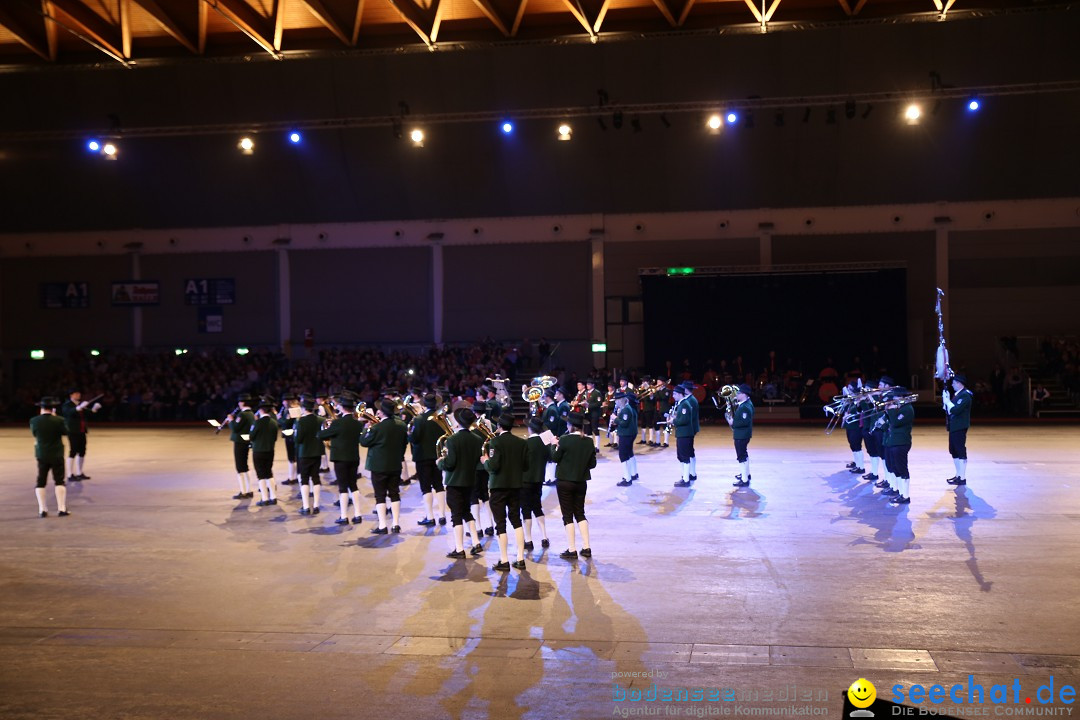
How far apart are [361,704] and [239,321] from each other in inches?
1321

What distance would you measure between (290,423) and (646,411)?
10831 millimetres

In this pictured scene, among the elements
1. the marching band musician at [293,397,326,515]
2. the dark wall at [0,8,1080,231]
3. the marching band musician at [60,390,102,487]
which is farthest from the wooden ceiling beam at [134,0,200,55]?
the marching band musician at [293,397,326,515]

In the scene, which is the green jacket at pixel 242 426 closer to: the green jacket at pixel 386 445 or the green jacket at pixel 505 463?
the green jacket at pixel 386 445

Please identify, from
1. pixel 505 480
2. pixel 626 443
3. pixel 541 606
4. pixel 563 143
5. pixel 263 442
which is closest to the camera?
pixel 541 606

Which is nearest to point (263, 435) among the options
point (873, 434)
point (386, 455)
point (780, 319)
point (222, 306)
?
point (386, 455)

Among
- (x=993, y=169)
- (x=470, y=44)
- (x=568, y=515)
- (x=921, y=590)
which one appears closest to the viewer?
(x=921, y=590)

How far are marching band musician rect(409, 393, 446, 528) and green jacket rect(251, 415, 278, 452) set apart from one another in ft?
10.6

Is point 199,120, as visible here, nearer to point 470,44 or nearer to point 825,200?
point 470,44

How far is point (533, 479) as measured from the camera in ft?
37.9

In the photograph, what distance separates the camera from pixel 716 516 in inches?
561

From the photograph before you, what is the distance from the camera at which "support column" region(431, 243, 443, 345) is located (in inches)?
1458

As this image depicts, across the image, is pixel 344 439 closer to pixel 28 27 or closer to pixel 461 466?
pixel 461 466

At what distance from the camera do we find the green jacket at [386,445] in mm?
13180

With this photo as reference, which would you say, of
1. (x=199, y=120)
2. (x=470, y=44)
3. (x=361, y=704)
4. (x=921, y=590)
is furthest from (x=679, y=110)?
(x=361, y=704)
